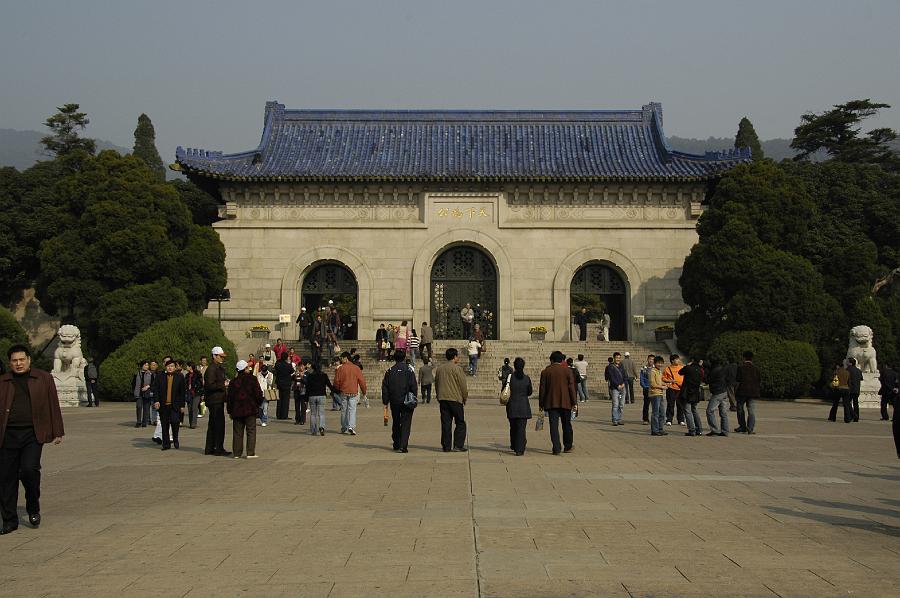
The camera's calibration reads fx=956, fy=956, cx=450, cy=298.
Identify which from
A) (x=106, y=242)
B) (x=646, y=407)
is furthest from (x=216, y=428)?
(x=106, y=242)

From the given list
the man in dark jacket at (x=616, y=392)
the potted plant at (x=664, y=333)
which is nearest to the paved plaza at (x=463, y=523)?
the man in dark jacket at (x=616, y=392)

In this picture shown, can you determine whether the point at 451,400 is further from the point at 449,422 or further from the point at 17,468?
the point at 17,468

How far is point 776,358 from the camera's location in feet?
89.9

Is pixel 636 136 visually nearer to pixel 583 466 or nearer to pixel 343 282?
pixel 343 282

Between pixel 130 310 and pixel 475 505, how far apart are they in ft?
71.8

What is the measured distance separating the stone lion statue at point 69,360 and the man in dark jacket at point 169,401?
12.2 metres

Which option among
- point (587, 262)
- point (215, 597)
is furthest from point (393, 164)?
point (215, 597)

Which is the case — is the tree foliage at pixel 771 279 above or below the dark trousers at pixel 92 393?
above

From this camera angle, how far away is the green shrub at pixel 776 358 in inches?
1075

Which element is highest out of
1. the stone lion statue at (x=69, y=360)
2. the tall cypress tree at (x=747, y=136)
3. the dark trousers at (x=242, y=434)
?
the tall cypress tree at (x=747, y=136)

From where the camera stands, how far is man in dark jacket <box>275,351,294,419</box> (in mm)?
20617

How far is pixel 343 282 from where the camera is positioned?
3716 centimetres

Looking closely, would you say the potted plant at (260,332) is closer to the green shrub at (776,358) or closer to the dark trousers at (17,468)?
the green shrub at (776,358)

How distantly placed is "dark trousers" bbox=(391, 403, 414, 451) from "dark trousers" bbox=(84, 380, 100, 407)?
13843 millimetres
